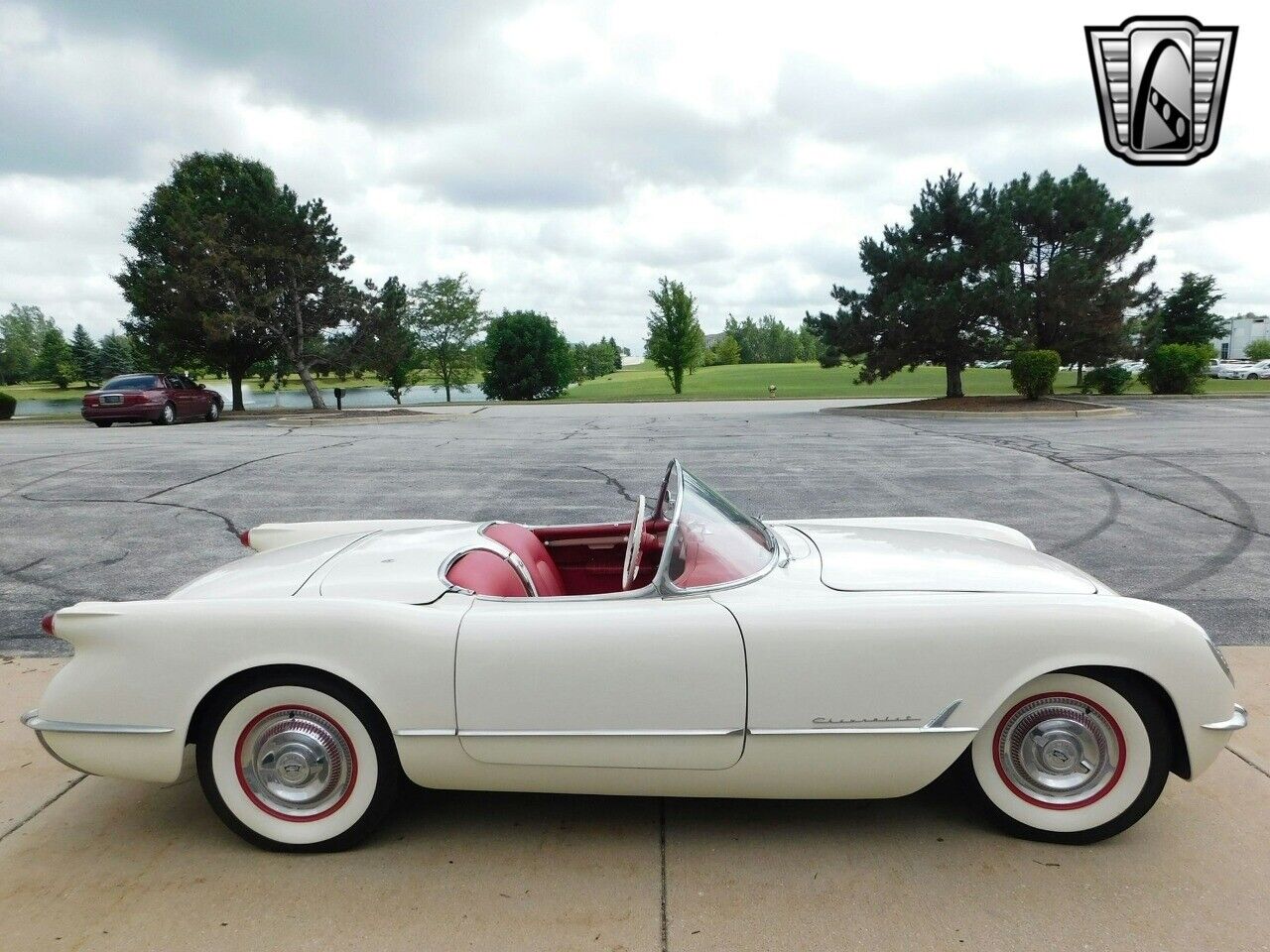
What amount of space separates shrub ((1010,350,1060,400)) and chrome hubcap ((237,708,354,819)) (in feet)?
79.2

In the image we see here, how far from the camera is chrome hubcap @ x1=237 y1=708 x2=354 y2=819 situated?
2615 millimetres

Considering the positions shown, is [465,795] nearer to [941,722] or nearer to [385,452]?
[941,722]

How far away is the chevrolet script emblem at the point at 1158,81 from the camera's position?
24.0 feet

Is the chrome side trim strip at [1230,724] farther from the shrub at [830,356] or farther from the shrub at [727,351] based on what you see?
the shrub at [727,351]

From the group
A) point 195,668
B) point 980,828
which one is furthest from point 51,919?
point 980,828

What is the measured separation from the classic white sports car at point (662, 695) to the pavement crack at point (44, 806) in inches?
16.9

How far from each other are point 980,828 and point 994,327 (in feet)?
84.4

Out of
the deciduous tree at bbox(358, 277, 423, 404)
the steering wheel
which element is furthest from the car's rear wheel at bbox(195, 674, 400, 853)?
the deciduous tree at bbox(358, 277, 423, 404)

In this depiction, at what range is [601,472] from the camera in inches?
439

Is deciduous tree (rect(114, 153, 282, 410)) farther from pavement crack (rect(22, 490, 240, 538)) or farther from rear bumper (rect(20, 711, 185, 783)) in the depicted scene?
rear bumper (rect(20, 711, 185, 783))

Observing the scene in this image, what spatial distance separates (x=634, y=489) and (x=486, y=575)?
22.3 ft

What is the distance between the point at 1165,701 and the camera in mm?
2561

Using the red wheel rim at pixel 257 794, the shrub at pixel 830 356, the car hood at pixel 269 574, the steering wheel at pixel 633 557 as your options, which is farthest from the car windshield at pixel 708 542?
the shrub at pixel 830 356

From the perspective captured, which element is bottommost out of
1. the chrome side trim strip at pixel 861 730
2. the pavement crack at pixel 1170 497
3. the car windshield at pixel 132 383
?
the pavement crack at pixel 1170 497
